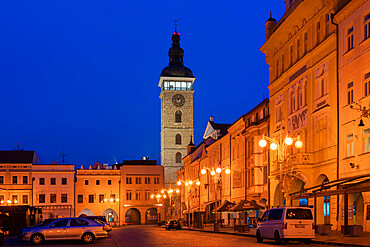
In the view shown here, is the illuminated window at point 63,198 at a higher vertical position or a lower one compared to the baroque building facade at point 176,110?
lower

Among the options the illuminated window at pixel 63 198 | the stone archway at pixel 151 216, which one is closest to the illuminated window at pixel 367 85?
the illuminated window at pixel 63 198

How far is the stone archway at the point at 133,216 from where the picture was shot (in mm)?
107700

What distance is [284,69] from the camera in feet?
146

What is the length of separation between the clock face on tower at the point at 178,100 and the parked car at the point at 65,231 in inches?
3546

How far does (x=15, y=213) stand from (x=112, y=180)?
56742 mm

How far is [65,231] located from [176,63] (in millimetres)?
97531

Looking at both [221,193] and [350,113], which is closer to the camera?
[350,113]

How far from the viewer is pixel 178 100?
12038 centimetres

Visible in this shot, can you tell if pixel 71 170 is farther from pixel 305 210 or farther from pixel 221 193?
pixel 305 210

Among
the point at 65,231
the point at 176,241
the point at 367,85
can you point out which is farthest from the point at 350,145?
the point at 65,231

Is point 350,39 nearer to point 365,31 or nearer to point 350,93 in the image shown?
point 365,31

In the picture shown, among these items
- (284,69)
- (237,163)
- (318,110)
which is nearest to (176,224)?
(237,163)

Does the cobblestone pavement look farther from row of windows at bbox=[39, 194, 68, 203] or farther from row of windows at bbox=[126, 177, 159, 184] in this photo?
row of windows at bbox=[126, 177, 159, 184]

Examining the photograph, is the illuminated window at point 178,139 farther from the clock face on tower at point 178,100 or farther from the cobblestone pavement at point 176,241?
the cobblestone pavement at point 176,241
